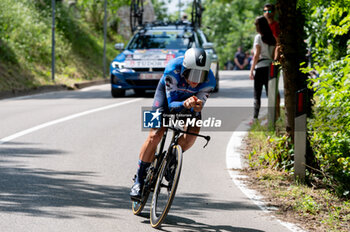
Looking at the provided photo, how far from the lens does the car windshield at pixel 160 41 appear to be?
61.8 feet

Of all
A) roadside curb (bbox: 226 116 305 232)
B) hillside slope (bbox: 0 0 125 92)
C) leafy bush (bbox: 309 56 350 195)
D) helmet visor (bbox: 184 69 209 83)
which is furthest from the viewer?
hillside slope (bbox: 0 0 125 92)

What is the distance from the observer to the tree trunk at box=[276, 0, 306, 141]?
8.30 metres

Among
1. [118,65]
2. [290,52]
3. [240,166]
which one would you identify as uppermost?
[290,52]

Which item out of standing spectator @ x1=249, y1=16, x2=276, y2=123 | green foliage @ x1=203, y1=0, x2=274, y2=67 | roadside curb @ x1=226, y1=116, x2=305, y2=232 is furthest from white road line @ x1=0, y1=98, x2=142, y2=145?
green foliage @ x1=203, y1=0, x2=274, y2=67

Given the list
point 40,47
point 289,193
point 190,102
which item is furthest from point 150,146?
point 40,47

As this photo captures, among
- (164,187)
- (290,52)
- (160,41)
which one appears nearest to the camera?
(164,187)

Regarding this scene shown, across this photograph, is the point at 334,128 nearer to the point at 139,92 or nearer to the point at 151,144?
the point at 151,144

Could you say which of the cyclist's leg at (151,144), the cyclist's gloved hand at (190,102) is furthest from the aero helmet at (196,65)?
the cyclist's leg at (151,144)

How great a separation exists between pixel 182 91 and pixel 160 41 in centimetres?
1303

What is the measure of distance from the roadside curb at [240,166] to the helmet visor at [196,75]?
1549 mm

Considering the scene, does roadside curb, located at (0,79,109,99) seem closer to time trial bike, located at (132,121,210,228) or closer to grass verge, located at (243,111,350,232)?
grass verge, located at (243,111,350,232)

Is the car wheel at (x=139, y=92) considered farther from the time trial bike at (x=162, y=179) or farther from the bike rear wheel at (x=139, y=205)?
the time trial bike at (x=162, y=179)

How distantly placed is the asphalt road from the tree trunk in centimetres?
114

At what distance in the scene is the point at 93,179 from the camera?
26.8ft
